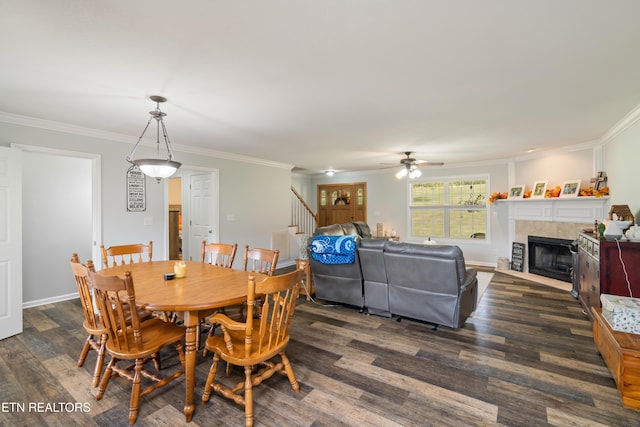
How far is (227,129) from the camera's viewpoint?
160 inches

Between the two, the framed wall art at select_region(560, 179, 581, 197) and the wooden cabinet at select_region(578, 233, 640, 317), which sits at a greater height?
the framed wall art at select_region(560, 179, 581, 197)

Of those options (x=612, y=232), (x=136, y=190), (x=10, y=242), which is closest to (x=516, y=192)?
(x=612, y=232)

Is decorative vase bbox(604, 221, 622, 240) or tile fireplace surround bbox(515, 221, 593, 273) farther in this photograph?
tile fireplace surround bbox(515, 221, 593, 273)

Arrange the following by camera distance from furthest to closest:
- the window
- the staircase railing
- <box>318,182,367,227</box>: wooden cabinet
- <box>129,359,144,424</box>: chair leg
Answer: <box>318,182,367,227</box>: wooden cabinet → the staircase railing → the window → <box>129,359,144,424</box>: chair leg

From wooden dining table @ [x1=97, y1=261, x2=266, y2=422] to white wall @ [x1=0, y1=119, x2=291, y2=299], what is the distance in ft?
5.97

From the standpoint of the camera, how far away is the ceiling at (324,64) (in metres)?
1.69

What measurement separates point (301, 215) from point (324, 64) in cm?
630

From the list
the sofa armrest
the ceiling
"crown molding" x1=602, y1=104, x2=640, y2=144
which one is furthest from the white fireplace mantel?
the sofa armrest

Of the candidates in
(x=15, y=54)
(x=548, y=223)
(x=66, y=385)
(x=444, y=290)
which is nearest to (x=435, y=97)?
(x=444, y=290)

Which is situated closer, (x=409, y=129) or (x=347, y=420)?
(x=347, y=420)

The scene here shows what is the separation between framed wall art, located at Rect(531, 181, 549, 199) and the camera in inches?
226

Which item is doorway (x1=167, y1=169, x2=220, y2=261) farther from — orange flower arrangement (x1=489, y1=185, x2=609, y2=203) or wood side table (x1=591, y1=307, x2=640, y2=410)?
orange flower arrangement (x1=489, y1=185, x2=609, y2=203)

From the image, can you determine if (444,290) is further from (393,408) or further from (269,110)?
(269,110)

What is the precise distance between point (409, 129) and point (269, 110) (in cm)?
197
